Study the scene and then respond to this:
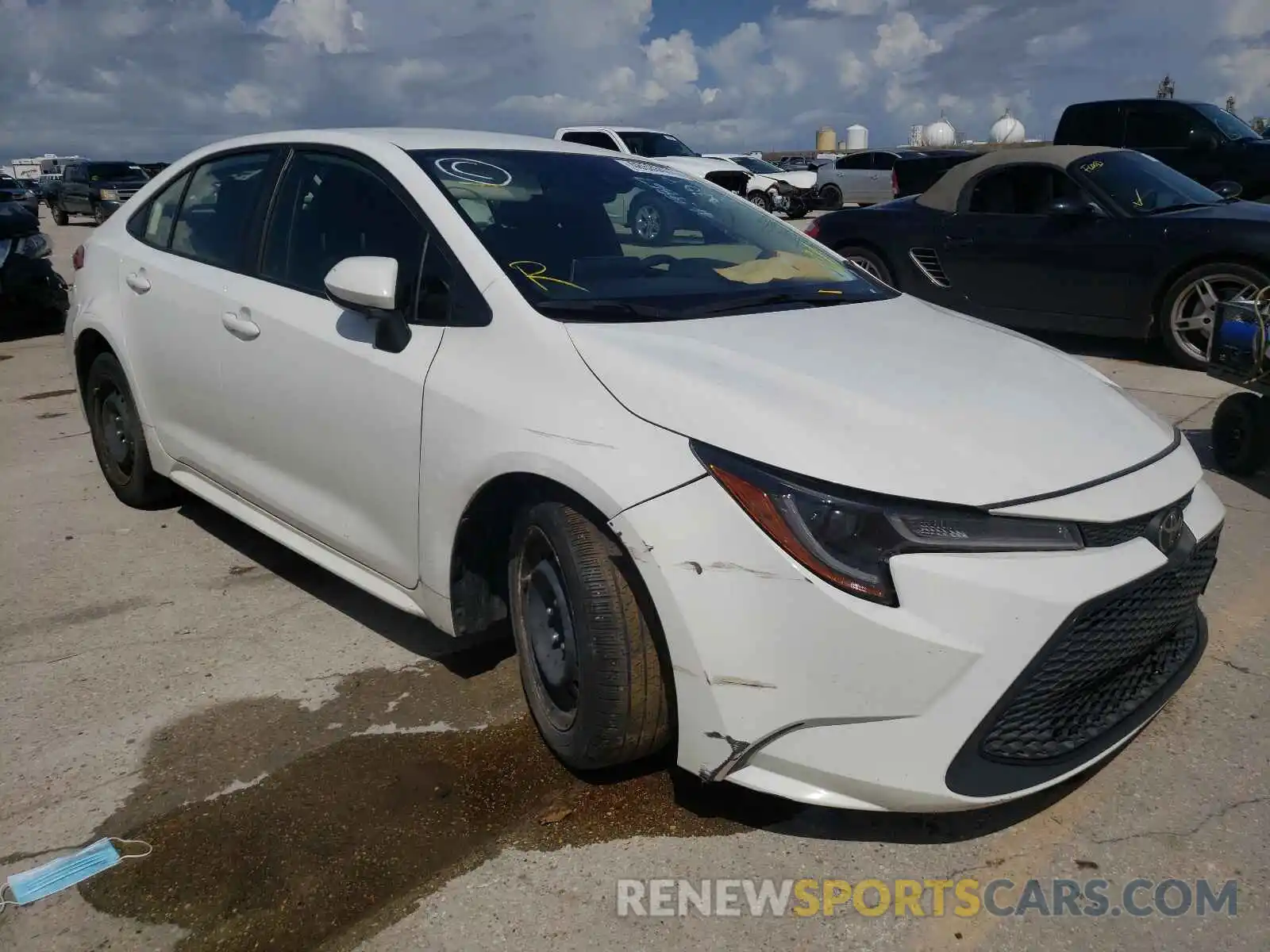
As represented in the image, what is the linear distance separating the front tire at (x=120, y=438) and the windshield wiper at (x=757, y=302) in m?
2.61

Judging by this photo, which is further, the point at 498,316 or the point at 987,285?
the point at 987,285

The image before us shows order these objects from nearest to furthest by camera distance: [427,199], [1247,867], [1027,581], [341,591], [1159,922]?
[1027,581], [1159,922], [1247,867], [427,199], [341,591]

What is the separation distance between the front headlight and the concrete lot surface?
0.77m

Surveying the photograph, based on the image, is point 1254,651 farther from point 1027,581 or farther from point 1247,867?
point 1027,581

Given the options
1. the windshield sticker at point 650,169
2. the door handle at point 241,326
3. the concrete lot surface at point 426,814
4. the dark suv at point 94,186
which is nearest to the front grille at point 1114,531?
the concrete lot surface at point 426,814

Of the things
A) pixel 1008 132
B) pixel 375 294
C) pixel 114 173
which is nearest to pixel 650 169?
pixel 375 294

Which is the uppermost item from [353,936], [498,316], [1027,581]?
[498,316]

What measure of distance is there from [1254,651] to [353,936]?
2.85 m

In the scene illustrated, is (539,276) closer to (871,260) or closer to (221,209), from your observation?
(221,209)

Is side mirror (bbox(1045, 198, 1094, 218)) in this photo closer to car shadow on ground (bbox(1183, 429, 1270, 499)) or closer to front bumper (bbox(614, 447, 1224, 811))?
car shadow on ground (bbox(1183, 429, 1270, 499))

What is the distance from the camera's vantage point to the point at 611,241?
3119 millimetres

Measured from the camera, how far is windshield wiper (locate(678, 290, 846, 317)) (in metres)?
2.79

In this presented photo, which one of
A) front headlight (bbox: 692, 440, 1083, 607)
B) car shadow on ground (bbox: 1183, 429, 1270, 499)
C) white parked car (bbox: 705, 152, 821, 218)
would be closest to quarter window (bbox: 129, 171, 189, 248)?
front headlight (bbox: 692, 440, 1083, 607)

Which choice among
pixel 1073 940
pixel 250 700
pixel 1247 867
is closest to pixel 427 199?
pixel 250 700
